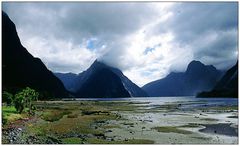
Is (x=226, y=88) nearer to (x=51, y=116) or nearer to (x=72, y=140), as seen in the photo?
(x=51, y=116)

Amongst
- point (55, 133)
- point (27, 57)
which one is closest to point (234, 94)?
point (27, 57)

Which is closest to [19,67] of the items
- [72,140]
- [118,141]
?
[72,140]

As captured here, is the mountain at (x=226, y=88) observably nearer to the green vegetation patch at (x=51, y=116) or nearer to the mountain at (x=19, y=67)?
the mountain at (x=19, y=67)

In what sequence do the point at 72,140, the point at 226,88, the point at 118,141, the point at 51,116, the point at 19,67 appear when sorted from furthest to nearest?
the point at 226,88, the point at 19,67, the point at 51,116, the point at 72,140, the point at 118,141

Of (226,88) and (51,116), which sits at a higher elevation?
(226,88)

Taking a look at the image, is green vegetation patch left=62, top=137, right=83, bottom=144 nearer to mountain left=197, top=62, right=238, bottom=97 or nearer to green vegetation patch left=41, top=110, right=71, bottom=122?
green vegetation patch left=41, top=110, right=71, bottom=122

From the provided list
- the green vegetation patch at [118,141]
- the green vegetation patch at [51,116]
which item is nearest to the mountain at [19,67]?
the green vegetation patch at [51,116]

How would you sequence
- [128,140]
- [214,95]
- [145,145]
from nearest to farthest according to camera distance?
[145,145]
[128,140]
[214,95]

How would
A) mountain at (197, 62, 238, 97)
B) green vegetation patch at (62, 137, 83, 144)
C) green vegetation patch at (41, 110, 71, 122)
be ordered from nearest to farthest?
1. green vegetation patch at (62, 137, 83, 144)
2. green vegetation patch at (41, 110, 71, 122)
3. mountain at (197, 62, 238, 97)

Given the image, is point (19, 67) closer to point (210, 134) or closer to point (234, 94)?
point (234, 94)

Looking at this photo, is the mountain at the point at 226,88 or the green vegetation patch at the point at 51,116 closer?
the green vegetation patch at the point at 51,116

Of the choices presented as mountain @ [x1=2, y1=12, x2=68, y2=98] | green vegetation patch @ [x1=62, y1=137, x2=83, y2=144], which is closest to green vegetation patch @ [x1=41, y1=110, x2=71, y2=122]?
green vegetation patch @ [x1=62, y1=137, x2=83, y2=144]
